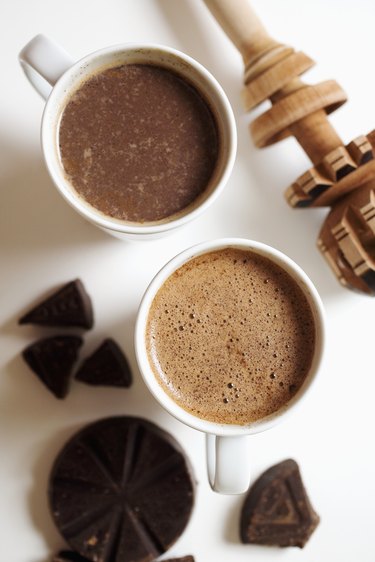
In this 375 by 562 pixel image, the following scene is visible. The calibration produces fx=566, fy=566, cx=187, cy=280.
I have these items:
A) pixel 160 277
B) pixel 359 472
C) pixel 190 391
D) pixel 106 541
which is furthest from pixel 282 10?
pixel 106 541

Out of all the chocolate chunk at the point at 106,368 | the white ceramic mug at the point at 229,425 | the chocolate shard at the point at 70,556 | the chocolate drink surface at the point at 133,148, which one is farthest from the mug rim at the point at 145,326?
the chocolate shard at the point at 70,556

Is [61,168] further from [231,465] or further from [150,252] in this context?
[231,465]

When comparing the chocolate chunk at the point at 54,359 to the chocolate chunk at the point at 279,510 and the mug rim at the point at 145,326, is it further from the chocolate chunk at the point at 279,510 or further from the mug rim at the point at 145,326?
the chocolate chunk at the point at 279,510

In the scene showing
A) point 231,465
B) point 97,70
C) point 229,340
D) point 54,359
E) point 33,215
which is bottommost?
point 231,465

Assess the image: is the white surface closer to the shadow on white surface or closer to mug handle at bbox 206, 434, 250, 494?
the shadow on white surface

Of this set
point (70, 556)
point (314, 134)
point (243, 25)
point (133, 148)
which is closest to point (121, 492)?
point (70, 556)

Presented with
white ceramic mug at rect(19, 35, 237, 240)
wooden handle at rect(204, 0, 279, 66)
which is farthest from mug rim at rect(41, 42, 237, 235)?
wooden handle at rect(204, 0, 279, 66)
